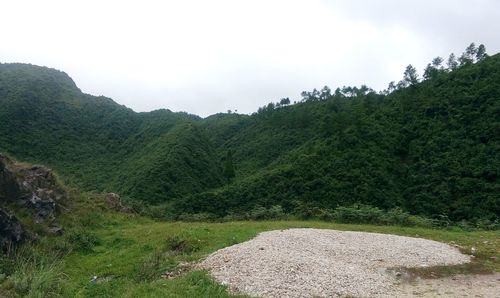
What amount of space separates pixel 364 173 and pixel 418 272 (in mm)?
48108

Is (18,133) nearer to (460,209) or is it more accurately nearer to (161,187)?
(161,187)

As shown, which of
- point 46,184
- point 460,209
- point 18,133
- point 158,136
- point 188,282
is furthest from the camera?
point 158,136

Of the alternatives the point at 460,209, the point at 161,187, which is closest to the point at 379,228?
the point at 460,209

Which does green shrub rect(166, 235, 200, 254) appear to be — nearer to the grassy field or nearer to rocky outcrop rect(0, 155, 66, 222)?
the grassy field

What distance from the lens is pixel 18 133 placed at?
81.8 meters

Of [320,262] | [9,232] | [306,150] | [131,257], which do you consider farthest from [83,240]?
[306,150]

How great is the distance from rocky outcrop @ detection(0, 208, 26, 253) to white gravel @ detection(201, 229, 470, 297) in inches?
324

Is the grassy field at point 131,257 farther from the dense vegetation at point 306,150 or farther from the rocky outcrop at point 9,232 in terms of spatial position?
the dense vegetation at point 306,150

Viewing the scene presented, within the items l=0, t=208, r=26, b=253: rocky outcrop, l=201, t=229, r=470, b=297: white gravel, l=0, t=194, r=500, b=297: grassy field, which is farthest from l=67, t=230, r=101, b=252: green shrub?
l=201, t=229, r=470, b=297: white gravel

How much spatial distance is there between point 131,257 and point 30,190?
829cm

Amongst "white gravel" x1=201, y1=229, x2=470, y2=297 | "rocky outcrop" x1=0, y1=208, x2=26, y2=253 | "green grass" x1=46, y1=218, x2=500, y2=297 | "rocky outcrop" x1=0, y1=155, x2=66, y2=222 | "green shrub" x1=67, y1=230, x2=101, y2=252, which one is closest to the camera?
"white gravel" x1=201, y1=229, x2=470, y2=297

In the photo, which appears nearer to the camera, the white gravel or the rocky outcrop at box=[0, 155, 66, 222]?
the white gravel

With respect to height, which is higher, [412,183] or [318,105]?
[318,105]

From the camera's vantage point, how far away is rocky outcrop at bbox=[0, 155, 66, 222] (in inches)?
745
